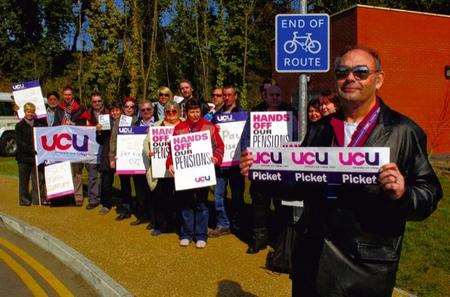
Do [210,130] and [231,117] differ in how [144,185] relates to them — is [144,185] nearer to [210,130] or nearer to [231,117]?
[231,117]

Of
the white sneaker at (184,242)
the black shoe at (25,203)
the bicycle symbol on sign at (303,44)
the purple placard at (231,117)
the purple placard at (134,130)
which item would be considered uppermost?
the bicycle symbol on sign at (303,44)

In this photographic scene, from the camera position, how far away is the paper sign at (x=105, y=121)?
10.1m

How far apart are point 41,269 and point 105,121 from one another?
3.58 meters

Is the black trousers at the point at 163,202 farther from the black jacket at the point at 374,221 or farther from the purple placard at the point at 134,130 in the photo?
the black jacket at the point at 374,221

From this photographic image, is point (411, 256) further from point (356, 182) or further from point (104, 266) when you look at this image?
point (356, 182)

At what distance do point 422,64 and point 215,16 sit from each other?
11.6 meters

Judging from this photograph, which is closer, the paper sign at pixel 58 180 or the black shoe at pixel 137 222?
the black shoe at pixel 137 222

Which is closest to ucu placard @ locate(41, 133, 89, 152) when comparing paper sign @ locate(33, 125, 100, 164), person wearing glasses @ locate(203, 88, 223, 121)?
paper sign @ locate(33, 125, 100, 164)

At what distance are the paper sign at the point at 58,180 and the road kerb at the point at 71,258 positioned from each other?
3.69 ft

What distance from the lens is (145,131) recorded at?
951cm

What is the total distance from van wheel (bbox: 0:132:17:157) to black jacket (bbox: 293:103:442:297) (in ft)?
→ 77.5

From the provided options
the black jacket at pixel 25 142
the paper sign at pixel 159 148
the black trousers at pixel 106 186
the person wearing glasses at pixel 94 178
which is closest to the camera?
the paper sign at pixel 159 148

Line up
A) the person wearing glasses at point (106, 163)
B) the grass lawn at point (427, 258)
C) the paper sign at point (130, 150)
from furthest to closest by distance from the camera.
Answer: the person wearing glasses at point (106, 163) < the paper sign at point (130, 150) < the grass lawn at point (427, 258)

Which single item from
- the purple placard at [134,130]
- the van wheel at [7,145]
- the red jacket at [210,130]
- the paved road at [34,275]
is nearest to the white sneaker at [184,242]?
the red jacket at [210,130]
